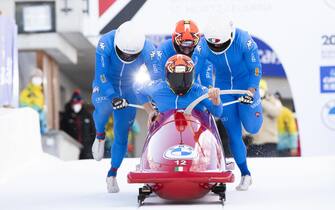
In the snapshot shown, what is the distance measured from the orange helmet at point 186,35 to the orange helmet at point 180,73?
14.4 inches

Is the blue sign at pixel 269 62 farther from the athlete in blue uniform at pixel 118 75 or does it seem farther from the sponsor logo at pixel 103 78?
the sponsor logo at pixel 103 78

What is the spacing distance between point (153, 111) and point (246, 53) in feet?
2.94

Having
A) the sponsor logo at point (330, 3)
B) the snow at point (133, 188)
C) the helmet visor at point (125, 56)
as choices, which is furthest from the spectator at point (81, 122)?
the helmet visor at point (125, 56)

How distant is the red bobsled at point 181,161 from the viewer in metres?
6.70

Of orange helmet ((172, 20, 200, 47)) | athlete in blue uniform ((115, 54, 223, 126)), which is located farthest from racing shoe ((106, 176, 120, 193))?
orange helmet ((172, 20, 200, 47))

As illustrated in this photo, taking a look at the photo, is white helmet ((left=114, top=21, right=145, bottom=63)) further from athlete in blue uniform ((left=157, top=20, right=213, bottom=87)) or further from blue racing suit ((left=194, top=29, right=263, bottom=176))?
blue racing suit ((left=194, top=29, right=263, bottom=176))

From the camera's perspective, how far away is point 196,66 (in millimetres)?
7883

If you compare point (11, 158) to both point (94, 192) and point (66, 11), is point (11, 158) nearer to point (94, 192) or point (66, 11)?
point (94, 192)

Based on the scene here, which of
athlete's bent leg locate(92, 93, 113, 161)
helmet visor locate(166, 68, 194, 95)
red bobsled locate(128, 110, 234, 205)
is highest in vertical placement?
helmet visor locate(166, 68, 194, 95)

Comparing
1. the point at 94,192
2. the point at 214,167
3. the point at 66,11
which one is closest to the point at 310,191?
the point at 214,167

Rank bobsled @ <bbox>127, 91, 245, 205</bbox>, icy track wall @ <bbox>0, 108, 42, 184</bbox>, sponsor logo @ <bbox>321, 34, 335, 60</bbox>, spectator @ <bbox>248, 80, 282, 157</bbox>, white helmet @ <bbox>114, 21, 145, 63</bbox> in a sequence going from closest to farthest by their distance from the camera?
bobsled @ <bbox>127, 91, 245, 205</bbox>, white helmet @ <bbox>114, 21, 145, 63</bbox>, icy track wall @ <bbox>0, 108, 42, 184</bbox>, spectator @ <bbox>248, 80, 282, 157</bbox>, sponsor logo @ <bbox>321, 34, 335, 60</bbox>

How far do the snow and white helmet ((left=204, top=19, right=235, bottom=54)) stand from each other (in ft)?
3.64

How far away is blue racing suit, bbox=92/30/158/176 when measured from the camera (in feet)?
25.6

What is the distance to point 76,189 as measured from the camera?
8195mm
